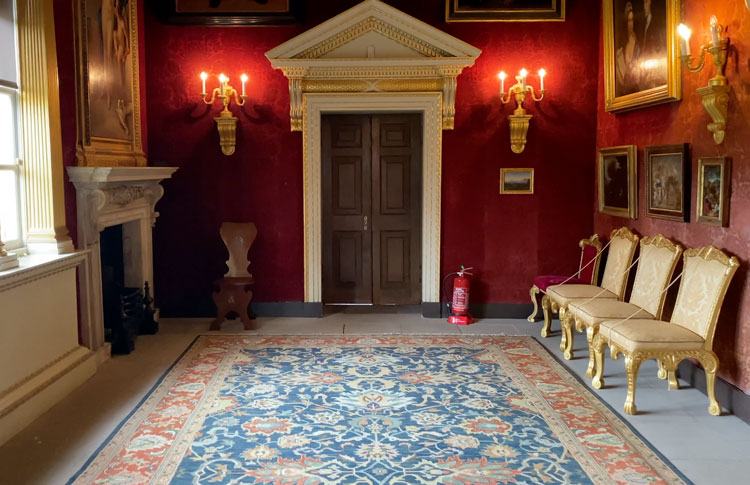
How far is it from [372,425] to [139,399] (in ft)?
6.18

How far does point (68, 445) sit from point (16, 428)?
0.48m

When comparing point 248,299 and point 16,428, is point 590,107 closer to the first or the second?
point 248,299

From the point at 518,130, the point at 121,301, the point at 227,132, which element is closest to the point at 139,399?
the point at 121,301

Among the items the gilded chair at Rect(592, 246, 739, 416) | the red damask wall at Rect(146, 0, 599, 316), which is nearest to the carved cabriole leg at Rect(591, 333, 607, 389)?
the gilded chair at Rect(592, 246, 739, 416)

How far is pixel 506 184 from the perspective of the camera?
7.98 meters

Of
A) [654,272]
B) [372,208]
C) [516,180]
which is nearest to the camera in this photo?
[654,272]

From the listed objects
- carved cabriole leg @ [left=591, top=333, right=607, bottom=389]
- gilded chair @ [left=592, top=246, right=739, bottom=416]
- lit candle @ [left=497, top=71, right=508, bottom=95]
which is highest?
lit candle @ [left=497, top=71, right=508, bottom=95]

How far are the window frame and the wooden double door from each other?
3729 mm

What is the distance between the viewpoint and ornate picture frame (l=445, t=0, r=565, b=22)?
303 inches

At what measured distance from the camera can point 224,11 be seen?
7680mm

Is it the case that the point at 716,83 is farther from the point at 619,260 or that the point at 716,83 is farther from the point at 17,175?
the point at 17,175

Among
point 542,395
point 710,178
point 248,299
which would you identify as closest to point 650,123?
point 710,178

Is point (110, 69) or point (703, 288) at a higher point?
point (110, 69)

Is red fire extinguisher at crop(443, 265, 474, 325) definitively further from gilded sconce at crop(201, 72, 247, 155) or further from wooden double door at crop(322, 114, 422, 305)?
gilded sconce at crop(201, 72, 247, 155)
